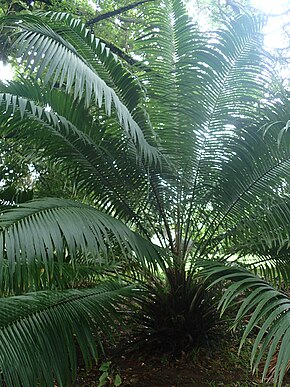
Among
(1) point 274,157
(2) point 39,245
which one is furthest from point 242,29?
(2) point 39,245

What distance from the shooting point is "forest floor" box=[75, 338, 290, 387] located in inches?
98.7

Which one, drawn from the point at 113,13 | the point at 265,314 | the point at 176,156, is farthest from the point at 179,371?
the point at 113,13

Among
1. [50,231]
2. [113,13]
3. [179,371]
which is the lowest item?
[179,371]

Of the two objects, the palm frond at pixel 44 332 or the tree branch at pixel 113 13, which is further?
the tree branch at pixel 113 13

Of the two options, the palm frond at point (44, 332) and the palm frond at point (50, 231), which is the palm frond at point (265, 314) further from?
the palm frond at point (44, 332)

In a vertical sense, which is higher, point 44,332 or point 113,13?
point 113,13

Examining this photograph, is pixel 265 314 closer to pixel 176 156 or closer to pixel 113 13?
pixel 176 156

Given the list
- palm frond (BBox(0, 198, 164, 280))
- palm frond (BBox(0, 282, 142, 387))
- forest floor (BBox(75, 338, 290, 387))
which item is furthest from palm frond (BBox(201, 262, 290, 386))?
forest floor (BBox(75, 338, 290, 387))

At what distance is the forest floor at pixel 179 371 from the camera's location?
2506 millimetres

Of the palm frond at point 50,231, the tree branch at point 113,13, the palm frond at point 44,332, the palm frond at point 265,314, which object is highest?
the tree branch at point 113,13

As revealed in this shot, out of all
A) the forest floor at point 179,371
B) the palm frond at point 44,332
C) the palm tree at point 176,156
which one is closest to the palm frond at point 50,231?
the palm frond at point 44,332

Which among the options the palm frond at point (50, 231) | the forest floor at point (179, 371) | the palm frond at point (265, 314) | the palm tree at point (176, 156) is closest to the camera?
the palm frond at point (265, 314)

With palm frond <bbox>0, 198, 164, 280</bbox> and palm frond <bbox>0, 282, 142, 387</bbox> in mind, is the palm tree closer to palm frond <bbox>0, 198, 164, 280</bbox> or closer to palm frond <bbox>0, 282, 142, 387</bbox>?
palm frond <bbox>0, 282, 142, 387</bbox>

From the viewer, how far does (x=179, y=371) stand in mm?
2590
